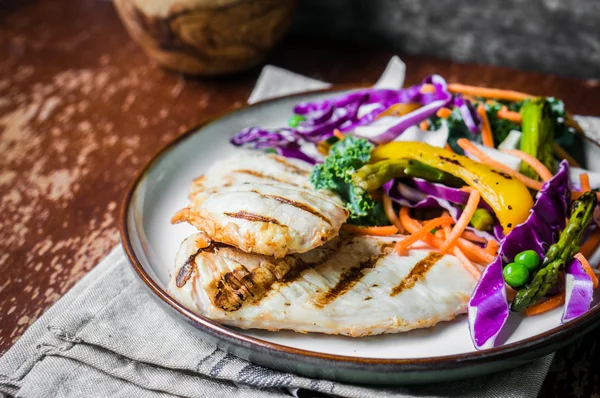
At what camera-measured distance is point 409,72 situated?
4.71 meters

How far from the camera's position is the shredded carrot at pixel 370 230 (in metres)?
2.66

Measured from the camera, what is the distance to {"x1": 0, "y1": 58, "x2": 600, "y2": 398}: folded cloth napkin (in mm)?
2166

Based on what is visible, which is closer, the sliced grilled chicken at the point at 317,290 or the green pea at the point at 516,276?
the sliced grilled chicken at the point at 317,290

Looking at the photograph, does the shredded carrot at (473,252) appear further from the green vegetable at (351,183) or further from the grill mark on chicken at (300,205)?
the grill mark on chicken at (300,205)

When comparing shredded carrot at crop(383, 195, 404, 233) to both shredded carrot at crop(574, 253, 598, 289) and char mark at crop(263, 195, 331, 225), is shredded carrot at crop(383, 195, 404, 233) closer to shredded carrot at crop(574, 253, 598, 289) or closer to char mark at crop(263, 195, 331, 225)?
char mark at crop(263, 195, 331, 225)

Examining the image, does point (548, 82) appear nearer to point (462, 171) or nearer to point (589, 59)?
point (589, 59)

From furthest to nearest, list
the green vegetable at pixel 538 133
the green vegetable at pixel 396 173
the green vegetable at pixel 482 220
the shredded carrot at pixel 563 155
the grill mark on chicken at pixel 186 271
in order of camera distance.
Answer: the shredded carrot at pixel 563 155
the green vegetable at pixel 538 133
the green vegetable at pixel 396 173
the green vegetable at pixel 482 220
the grill mark on chicken at pixel 186 271

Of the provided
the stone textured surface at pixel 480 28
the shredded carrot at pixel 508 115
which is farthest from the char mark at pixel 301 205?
the stone textured surface at pixel 480 28

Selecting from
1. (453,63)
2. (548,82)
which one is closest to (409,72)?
(453,63)

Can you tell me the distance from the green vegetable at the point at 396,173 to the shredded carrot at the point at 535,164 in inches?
11.5

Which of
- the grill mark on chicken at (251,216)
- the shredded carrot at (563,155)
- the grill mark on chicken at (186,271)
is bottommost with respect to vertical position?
the shredded carrot at (563,155)

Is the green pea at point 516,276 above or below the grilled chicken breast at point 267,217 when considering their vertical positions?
below

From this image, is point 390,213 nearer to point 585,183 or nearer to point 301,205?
point 301,205

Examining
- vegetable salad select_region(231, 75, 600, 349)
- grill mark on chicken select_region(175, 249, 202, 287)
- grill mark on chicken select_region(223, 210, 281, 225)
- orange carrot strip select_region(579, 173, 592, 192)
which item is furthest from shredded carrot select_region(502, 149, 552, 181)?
grill mark on chicken select_region(175, 249, 202, 287)
